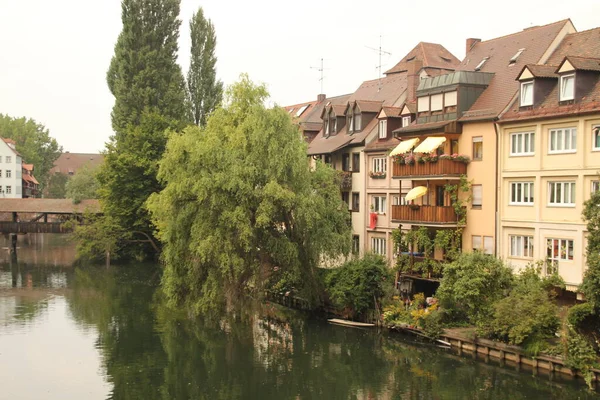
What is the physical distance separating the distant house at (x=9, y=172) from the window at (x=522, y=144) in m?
98.3

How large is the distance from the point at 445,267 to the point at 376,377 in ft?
23.0

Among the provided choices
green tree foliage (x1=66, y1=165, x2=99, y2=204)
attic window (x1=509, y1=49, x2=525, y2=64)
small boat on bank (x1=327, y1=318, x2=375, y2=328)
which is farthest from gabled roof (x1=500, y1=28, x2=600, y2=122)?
green tree foliage (x1=66, y1=165, x2=99, y2=204)

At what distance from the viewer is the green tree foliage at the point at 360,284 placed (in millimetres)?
→ 37719

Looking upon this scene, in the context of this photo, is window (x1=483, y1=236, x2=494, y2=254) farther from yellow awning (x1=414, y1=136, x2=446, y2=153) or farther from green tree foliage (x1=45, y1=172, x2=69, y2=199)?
green tree foliage (x1=45, y1=172, x2=69, y2=199)

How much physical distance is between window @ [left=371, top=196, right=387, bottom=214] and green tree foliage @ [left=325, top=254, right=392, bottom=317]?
6841mm

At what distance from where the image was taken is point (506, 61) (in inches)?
1601

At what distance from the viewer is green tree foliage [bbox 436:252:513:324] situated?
32.0 m

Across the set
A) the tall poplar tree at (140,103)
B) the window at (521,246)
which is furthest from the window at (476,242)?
the tall poplar tree at (140,103)

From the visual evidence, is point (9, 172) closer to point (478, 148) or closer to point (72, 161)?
point (72, 161)

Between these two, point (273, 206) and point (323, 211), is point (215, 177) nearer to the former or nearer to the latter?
point (273, 206)

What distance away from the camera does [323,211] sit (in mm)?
39375

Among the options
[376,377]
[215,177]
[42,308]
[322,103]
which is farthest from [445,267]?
[322,103]

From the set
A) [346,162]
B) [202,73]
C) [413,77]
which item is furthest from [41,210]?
[413,77]

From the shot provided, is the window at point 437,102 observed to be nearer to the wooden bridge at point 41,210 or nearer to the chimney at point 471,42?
the chimney at point 471,42
